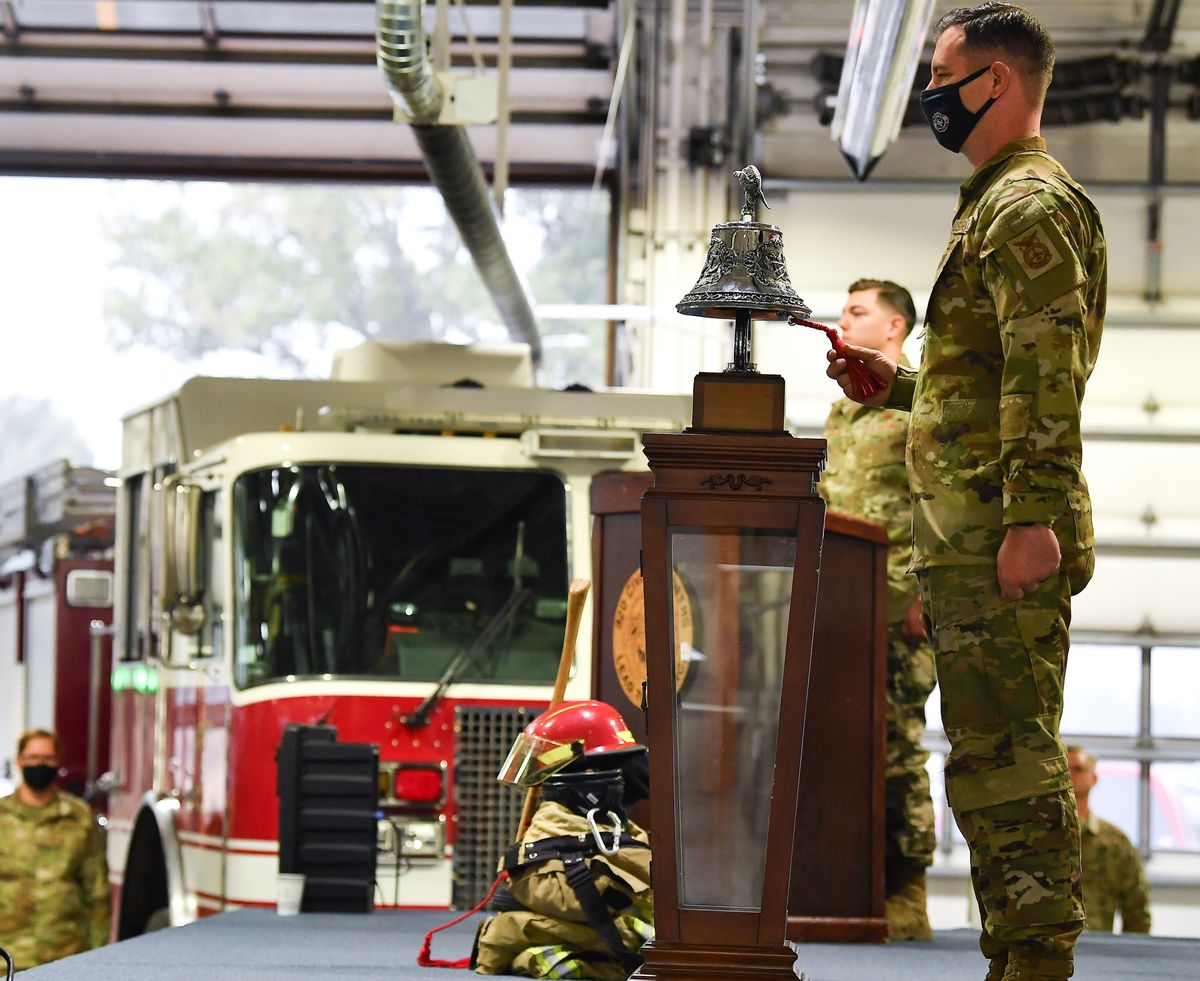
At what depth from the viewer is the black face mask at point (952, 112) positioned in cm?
395

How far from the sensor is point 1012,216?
3734 mm

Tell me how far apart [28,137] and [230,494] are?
768cm

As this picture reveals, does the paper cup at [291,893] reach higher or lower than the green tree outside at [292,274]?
lower

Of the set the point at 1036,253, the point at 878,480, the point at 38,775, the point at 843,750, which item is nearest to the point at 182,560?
the point at 878,480

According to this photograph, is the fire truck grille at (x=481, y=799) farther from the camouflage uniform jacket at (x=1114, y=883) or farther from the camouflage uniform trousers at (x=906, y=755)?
the camouflage uniform jacket at (x=1114, y=883)

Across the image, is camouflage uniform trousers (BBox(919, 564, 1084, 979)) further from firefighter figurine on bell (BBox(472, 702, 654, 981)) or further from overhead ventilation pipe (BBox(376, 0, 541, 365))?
overhead ventilation pipe (BBox(376, 0, 541, 365))

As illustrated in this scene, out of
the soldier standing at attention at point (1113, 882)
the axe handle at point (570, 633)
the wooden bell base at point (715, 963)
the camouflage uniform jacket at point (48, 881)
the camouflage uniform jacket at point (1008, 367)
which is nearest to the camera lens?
the camouflage uniform jacket at point (1008, 367)

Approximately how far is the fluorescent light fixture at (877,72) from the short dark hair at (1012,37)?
4.72 m

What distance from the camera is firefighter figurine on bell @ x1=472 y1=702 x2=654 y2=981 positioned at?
5.08 m

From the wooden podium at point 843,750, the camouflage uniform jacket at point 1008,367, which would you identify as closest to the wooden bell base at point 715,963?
the camouflage uniform jacket at point 1008,367

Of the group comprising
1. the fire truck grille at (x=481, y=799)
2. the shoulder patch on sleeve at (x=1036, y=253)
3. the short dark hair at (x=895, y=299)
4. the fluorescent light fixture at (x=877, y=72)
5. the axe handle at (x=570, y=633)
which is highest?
the fluorescent light fixture at (x=877, y=72)

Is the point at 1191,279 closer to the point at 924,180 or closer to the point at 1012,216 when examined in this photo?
the point at 924,180

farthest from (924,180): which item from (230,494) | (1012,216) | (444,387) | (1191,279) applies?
(1012,216)

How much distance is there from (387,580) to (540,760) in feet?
9.11
